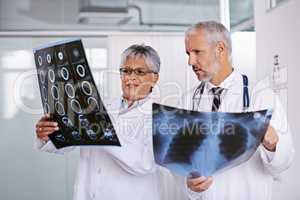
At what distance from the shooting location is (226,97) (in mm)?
1650

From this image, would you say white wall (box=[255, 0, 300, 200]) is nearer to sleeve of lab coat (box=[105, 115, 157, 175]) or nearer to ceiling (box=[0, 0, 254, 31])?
sleeve of lab coat (box=[105, 115, 157, 175])

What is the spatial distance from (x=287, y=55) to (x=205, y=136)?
1.26 metres

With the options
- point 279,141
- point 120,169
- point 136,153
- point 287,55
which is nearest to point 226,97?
point 279,141

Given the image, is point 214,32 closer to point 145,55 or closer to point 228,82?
point 228,82

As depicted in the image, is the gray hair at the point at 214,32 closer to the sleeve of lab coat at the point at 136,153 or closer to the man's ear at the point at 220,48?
the man's ear at the point at 220,48

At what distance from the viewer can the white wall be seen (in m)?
2.35

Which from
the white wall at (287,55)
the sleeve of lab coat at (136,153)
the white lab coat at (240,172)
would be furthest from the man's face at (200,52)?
the white wall at (287,55)

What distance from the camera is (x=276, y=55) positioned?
261 cm

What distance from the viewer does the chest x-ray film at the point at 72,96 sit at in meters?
1.46

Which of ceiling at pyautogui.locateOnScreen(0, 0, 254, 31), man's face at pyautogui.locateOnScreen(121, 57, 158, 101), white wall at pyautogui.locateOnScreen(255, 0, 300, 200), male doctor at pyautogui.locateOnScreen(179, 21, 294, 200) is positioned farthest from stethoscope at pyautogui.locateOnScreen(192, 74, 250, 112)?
ceiling at pyautogui.locateOnScreen(0, 0, 254, 31)

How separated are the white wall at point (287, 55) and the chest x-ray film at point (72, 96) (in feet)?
4.07

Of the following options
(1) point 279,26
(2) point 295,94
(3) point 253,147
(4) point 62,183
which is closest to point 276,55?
(1) point 279,26

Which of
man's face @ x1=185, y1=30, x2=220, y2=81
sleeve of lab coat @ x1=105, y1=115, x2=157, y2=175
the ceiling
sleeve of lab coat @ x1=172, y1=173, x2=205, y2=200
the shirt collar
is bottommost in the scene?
sleeve of lab coat @ x1=172, y1=173, x2=205, y2=200

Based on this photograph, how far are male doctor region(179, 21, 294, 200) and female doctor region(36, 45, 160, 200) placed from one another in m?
0.27
